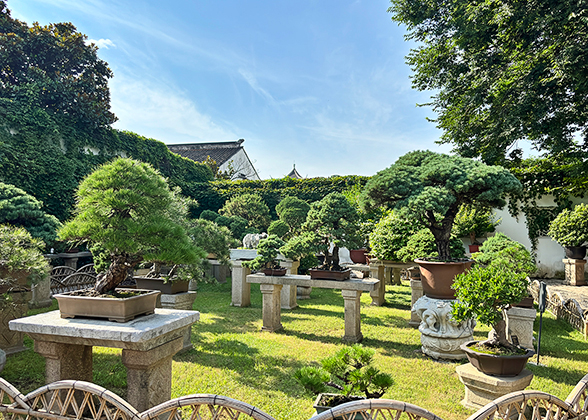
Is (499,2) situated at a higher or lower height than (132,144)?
higher

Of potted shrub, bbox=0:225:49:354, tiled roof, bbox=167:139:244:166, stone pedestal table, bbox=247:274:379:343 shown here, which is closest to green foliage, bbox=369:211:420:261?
stone pedestal table, bbox=247:274:379:343

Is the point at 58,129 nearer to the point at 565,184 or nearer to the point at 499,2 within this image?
the point at 499,2

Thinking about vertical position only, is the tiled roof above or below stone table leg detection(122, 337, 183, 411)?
above

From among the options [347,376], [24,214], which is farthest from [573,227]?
[24,214]

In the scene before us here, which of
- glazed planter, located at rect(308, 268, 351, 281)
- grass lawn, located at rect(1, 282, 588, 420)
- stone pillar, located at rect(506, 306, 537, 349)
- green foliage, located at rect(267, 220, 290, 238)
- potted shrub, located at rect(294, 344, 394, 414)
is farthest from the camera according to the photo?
green foliage, located at rect(267, 220, 290, 238)

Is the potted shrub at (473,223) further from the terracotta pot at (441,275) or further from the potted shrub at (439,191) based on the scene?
the terracotta pot at (441,275)

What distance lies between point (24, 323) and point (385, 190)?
3.77 m

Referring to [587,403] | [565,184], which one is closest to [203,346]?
[587,403]

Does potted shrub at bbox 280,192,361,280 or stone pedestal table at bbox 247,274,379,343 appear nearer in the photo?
stone pedestal table at bbox 247,274,379,343

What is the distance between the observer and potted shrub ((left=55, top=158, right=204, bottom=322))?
7.57ft

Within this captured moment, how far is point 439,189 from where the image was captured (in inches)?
163

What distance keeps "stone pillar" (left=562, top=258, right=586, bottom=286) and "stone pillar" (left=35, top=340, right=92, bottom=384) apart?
35.1ft

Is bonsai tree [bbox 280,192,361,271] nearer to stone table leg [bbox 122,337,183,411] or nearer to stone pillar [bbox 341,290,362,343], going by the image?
stone pillar [bbox 341,290,362,343]

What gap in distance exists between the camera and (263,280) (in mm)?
5078
